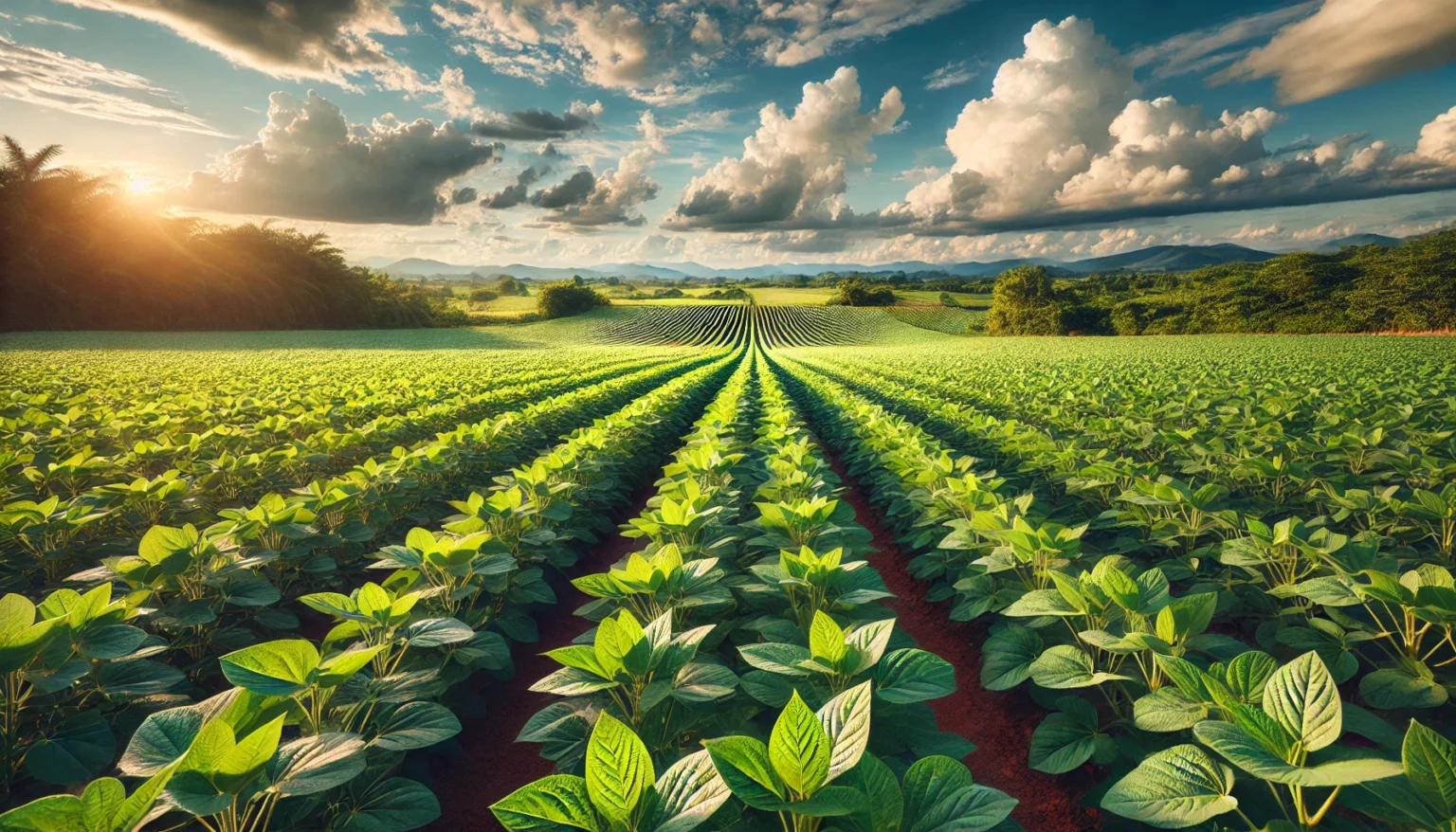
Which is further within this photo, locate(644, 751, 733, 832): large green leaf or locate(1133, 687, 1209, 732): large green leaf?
locate(1133, 687, 1209, 732): large green leaf

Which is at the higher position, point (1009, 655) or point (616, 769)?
point (616, 769)

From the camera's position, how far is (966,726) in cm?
350

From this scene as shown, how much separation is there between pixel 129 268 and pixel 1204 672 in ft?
212

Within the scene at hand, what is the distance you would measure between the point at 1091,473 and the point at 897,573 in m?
2.26

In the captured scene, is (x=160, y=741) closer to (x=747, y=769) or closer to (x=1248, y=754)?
(x=747, y=769)

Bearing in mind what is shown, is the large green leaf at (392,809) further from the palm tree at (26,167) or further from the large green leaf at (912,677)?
the palm tree at (26,167)

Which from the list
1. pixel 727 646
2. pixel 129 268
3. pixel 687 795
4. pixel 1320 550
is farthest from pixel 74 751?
pixel 129 268

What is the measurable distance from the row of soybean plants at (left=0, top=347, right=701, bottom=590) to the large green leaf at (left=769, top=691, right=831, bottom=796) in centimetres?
331

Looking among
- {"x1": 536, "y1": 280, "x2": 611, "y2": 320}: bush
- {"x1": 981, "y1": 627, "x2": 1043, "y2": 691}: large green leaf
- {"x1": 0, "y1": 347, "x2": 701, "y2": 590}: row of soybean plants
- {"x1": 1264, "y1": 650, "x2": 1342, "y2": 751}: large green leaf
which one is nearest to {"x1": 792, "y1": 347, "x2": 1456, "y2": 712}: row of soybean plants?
{"x1": 981, "y1": 627, "x2": 1043, "y2": 691}: large green leaf

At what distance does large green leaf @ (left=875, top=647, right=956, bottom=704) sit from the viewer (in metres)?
1.60

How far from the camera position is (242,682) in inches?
58.3

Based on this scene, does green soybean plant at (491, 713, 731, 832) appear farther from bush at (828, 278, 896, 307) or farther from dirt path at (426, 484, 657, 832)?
bush at (828, 278, 896, 307)

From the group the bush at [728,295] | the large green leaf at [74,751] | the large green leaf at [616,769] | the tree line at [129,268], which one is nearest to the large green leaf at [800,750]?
the large green leaf at [616,769]

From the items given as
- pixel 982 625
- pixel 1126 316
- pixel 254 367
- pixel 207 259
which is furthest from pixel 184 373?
pixel 1126 316
